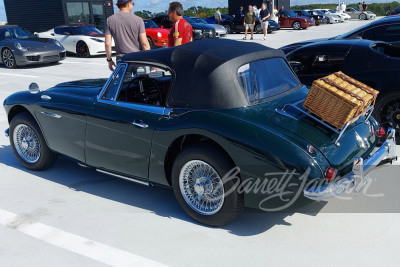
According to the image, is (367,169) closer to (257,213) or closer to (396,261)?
(396,261)

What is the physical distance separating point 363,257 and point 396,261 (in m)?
0.22

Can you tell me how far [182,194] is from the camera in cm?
369

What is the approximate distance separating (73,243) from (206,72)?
1826 mm

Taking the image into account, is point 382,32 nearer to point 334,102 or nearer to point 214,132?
point 334,102

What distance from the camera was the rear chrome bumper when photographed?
3.11 m

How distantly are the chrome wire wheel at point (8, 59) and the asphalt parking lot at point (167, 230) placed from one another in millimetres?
9549

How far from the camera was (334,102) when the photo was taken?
344 cm

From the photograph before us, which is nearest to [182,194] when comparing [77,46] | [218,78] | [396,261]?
[218,78]

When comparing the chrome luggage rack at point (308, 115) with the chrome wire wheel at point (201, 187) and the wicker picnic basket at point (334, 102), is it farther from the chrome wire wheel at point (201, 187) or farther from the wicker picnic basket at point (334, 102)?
the chrome wire wheel at point (201, 187)

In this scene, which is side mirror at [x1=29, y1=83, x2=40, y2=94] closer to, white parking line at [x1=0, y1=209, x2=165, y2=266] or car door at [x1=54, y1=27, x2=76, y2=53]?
white parking line at [x1=0, y1=209, x2=165, y2=266]

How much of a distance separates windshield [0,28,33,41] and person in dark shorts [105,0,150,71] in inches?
343

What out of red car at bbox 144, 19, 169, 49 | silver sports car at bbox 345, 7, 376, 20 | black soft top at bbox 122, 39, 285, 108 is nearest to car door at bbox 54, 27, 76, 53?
red car at bbox 144, 19, 169, 49

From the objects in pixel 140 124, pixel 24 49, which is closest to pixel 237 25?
pixel 24 49

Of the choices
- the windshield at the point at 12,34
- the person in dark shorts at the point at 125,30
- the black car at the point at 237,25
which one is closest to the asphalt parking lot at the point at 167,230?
the person in dark shorts at the point at 125,30
